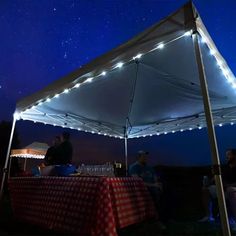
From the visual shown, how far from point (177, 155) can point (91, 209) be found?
12.7 m

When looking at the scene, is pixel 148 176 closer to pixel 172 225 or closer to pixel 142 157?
pixel 142 157

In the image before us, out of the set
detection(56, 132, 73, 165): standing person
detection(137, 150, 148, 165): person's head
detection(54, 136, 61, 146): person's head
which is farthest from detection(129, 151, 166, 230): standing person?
detection(54, 136, 61, 146): person's head

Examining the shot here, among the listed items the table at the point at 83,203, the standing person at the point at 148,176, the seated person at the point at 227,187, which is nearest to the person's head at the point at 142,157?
the standing person at the point at 148,176

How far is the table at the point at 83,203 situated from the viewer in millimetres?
2184

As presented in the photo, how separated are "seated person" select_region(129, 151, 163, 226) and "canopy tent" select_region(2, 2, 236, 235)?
1390mm

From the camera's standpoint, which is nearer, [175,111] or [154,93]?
[154,93]

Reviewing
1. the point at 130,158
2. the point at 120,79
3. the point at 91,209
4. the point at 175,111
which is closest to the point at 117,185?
the point at 91,209

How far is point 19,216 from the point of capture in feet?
11.3

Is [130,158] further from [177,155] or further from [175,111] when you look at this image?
[177,155]

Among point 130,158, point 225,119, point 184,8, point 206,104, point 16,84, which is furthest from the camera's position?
point 16,84

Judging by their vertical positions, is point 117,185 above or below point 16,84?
below

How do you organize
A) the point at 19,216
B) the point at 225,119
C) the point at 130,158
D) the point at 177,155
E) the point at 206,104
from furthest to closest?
the point at 177,155 → the point at 130,158 → the point at 225,119 → the point at 19,216 → the point at 206,104

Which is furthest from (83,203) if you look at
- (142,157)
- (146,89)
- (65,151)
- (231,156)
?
(146,89)

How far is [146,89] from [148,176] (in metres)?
1.68
